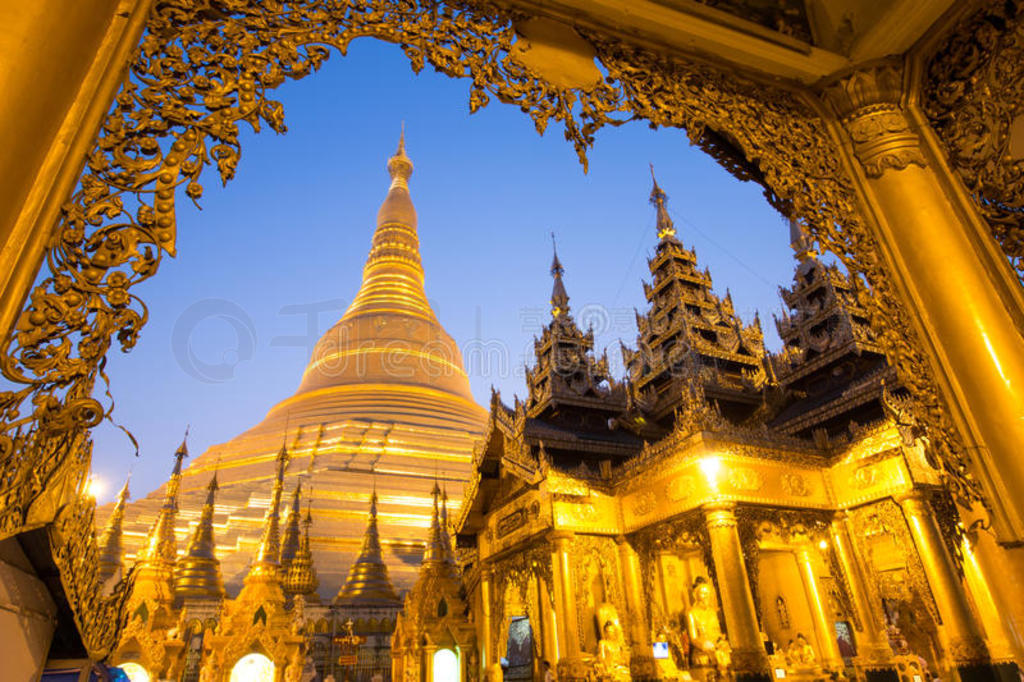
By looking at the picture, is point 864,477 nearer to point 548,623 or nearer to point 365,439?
point 548,623

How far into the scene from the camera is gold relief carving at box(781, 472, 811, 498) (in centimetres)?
880

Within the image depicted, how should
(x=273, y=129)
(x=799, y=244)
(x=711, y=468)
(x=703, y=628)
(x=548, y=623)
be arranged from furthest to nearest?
1. (x=799, y=244)
2. (x=548, y=623)
3. (x=711, y=468)
4. (x=703, y=628)
5. (x=273, y=129)

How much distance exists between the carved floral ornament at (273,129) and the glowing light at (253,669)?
898 centimetres

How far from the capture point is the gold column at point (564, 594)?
8.64 m

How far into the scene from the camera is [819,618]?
9.87m

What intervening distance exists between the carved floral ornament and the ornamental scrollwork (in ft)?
2.30

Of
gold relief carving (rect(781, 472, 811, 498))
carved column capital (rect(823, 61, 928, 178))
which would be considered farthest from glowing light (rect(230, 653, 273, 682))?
carved column capital (rect(823, 61, 928, 178))

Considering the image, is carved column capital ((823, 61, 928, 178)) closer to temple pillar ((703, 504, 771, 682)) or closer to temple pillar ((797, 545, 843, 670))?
temple pillar ((703, 504, 771, 682))

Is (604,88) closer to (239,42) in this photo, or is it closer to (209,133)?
(239,42)

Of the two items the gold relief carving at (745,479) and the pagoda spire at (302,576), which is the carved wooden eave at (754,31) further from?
the pagoda spire at (302,576)

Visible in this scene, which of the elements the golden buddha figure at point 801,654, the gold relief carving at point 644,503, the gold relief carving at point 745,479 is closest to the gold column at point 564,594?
the gold relief carving at point 644,503

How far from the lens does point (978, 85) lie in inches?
142

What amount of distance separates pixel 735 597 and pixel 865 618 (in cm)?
233

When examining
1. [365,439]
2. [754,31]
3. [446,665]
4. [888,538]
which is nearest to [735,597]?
[888,538]
